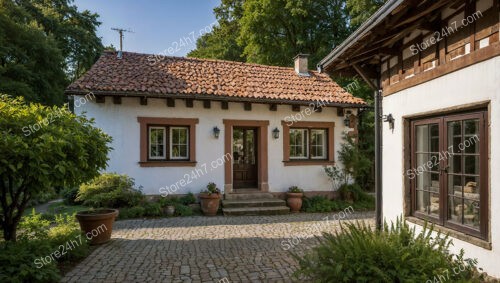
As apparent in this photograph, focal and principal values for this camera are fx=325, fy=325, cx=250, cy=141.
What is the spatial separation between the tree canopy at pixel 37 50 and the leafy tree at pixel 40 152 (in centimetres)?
1217

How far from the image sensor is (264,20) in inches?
710

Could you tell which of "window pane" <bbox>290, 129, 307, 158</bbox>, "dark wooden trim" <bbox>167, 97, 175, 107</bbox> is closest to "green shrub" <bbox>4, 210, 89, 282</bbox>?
"dark wooden trim" <bbox>167, 97, 175, 107</bbox>

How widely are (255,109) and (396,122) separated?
5539 millimetres

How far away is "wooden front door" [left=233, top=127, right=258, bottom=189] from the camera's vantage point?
1127cm

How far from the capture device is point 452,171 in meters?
4.40

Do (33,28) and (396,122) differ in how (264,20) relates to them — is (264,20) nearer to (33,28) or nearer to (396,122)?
(33,28)

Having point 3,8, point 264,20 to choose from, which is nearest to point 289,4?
point 264,20

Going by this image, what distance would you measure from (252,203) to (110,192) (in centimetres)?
401

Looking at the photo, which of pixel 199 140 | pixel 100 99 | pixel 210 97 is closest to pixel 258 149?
pixel 199 140

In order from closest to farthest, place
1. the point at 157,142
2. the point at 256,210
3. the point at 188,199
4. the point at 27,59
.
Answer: the point at 256,210
the point at 188,199
the point at 157,142
the point at 27,59

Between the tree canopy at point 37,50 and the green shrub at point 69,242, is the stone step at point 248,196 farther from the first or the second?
the tree canopy at point 37,50

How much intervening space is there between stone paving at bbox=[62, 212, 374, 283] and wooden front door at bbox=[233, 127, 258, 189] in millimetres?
2450

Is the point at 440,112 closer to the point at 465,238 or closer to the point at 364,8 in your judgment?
the point at 465,238

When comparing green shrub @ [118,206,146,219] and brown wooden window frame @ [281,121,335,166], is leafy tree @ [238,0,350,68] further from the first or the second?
green shrub @ [118,206,146,219]
